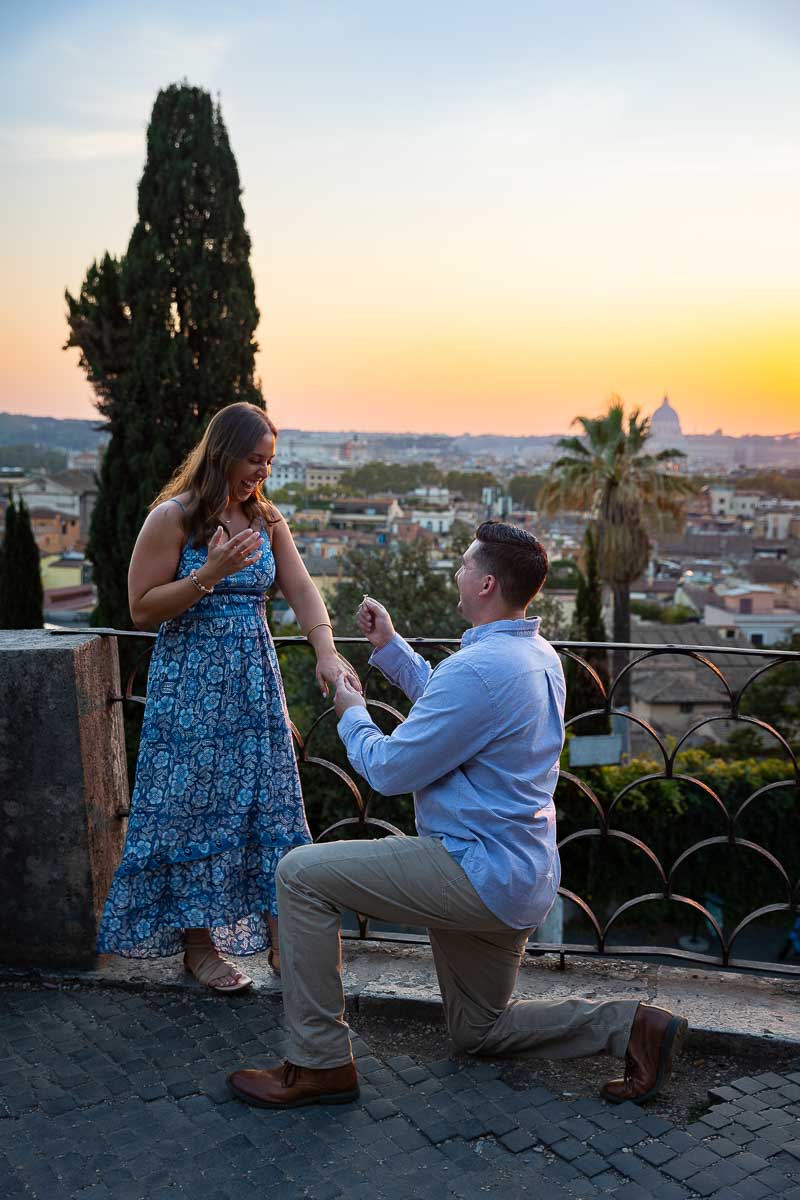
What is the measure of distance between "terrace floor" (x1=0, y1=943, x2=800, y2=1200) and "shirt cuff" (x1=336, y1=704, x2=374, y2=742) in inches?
30.6

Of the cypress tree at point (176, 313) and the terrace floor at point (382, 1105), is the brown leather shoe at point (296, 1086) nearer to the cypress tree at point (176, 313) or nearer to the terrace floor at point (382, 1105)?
the terrace floor at point (382, 1105)

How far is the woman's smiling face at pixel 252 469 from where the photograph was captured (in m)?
2.45

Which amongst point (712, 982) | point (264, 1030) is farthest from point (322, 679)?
point (712, 982)

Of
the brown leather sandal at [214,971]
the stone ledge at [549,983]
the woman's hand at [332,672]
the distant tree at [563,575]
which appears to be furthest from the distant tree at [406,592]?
the distant tree at [563,575]

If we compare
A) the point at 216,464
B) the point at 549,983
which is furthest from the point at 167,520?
the point at 549,983

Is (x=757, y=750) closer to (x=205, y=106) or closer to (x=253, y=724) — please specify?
(x=205, y=106)

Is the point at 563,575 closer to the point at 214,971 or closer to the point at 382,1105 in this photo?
the point at 214,971

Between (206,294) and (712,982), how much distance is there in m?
16.7

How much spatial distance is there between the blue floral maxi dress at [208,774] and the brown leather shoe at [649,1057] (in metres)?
0.91

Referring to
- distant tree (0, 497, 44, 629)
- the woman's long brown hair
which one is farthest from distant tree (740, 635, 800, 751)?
the woman's long brown hair

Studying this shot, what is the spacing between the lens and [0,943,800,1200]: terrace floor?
1902 millimetres

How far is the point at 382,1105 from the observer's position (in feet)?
7.04

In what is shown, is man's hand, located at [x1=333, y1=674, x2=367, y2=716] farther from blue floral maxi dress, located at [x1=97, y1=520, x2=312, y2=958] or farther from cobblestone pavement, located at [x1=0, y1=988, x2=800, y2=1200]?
cobblestone pavement, located at [x1=0, y1=988, x2=800, y2=1200]

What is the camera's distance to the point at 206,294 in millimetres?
17641
